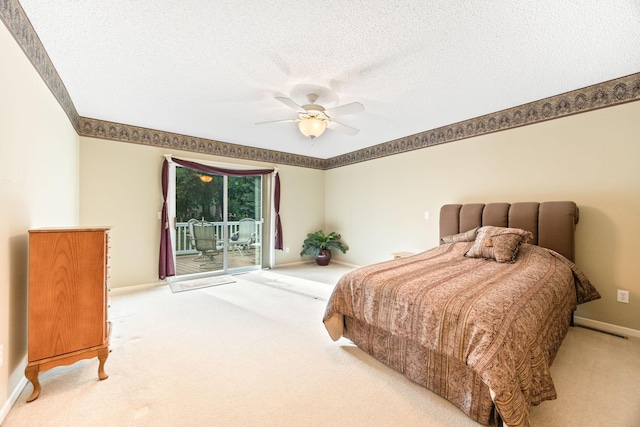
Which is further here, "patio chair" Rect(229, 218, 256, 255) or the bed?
"patio chair" Rect(229, 218, 256, 255)

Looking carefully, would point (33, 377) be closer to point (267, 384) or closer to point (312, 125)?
point (267, 384)

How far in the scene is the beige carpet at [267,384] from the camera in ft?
5.06

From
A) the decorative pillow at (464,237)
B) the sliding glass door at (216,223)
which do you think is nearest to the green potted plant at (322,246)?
the sliding glass door at (216,223)

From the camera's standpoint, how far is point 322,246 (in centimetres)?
577

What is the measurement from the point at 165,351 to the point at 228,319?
0.74 m

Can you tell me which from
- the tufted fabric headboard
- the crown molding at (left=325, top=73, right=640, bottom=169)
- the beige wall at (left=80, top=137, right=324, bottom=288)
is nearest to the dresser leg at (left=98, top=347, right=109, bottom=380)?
the beige wall at (left=80, top=137, right=324, bottom=288)

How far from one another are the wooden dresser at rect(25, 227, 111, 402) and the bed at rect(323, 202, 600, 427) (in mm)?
1750

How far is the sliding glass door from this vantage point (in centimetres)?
472

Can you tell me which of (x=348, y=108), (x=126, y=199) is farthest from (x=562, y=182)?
(x=126, y=199)

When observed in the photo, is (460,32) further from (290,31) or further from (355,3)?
(290,31)

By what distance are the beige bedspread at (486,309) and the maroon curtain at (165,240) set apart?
3113mm

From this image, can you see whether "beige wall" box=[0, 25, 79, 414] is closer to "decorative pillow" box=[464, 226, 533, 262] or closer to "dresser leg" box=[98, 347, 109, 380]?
"dresser leg" box=[98, 347, 109, 380]

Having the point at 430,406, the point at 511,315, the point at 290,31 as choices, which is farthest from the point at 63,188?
the point at 511,315

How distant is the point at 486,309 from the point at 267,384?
1.51 meters
